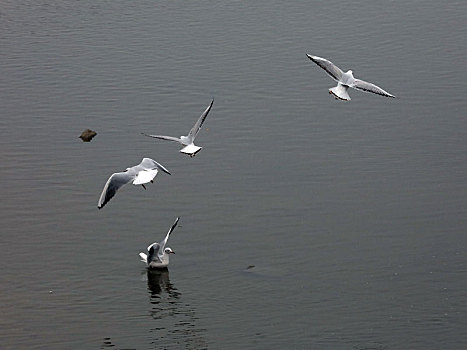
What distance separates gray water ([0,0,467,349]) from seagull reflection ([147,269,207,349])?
0.05m

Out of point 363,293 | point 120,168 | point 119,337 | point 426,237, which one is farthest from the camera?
point 120,168

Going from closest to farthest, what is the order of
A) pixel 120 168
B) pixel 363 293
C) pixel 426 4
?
pixel 363 293 < pixel 120 168 < pixel 426 4

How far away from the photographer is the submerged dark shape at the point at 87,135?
31.8m

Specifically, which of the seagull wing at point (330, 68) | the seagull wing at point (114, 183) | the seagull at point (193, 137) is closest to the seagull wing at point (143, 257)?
the seagull wing at point (114, 183)

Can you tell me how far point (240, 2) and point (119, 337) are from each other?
24468mm

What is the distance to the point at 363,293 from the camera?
23.5m

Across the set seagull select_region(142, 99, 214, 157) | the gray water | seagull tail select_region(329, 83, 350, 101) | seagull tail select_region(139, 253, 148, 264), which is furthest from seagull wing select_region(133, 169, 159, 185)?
seagull tail select_region(329, 83, 350, 101)

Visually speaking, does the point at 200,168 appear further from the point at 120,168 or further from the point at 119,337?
the point at 119,337

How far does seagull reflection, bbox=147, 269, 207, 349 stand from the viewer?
21797 mm

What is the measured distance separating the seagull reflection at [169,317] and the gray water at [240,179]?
5cm

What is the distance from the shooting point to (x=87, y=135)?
105 feet

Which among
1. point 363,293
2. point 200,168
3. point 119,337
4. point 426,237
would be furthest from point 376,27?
point 119,337

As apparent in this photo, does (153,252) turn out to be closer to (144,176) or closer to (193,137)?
(144,176)

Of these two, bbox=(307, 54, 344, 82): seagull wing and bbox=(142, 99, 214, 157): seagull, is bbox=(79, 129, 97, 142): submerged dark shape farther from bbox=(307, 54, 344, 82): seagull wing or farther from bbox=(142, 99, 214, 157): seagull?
bbox=(307, 54, 344, 82): seagull wing
